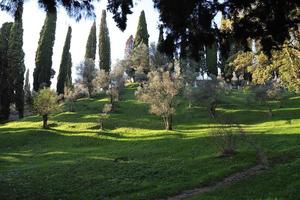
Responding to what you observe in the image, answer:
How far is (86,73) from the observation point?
307ft

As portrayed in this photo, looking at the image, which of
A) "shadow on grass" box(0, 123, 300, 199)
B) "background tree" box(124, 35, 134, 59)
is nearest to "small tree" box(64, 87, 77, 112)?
"shadow on grass" box(0, 123, 300, 199)

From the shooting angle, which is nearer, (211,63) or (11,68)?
(11,68)

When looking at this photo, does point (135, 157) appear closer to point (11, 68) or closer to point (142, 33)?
point (11, 68)

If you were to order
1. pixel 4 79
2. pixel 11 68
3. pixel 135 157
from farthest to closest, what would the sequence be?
pixel 11 68 < pixel 4 79 < pixel 135 157

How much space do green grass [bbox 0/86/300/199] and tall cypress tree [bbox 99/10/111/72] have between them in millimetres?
23951

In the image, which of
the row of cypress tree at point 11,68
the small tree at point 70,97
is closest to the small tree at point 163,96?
the small tree at point 70,97

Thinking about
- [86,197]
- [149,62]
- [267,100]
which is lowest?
[86,197]

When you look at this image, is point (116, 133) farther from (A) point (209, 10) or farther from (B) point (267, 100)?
(A) point (209, 10)

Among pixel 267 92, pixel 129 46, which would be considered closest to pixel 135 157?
pixel 267 92

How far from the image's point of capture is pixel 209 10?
13281 millimetres

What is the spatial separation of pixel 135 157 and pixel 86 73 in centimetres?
5548

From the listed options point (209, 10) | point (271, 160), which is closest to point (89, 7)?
point (209, 10)

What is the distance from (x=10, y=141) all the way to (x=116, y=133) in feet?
41.5

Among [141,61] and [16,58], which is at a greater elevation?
[141,61]
